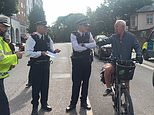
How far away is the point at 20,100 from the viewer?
920 centimetres

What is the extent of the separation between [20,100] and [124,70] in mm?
3733

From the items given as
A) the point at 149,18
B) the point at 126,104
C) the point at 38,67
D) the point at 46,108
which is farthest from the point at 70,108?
the point at 149,18

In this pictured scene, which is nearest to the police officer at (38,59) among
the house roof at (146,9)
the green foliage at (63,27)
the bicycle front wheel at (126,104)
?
the bicycle front wheel at (126,104)

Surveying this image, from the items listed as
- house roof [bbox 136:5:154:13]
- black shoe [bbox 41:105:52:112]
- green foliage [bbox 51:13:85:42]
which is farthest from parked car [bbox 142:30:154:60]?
green foliage [bbox 51:13:85:42]

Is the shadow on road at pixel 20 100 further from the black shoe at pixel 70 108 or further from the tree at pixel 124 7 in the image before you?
the tree at pixel 124 7

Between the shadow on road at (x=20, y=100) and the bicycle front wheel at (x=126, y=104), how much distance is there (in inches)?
106

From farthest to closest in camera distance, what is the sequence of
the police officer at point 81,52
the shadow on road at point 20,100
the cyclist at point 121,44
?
the shadow on road at point 20,100, the police officer at point 81,52, the cyclist at point 121,44

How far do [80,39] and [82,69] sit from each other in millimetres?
644

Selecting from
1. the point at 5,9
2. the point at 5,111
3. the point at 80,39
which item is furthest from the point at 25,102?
the point at 5,9

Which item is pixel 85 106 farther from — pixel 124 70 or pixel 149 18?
pixel 149 18

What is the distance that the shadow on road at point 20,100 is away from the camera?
8284 millimetres

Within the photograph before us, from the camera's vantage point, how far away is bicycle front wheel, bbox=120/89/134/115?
20.3ft

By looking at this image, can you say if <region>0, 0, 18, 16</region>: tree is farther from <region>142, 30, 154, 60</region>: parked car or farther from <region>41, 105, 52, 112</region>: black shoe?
<region>41, 105, 52, 112</region>: black shoe

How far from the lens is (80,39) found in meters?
7.58
